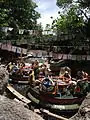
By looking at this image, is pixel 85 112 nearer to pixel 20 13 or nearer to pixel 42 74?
pixel 42 74

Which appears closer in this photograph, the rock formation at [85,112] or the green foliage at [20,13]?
the rock formation at [85,112]

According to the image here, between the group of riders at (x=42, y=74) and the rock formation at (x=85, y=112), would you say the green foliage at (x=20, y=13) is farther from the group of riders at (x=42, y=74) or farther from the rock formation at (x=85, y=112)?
the rock formation at (x=85, y=112)

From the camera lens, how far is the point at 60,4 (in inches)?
1682

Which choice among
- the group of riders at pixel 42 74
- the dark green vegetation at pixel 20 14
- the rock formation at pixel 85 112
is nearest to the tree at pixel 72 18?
the dark green vegetation at pixel 20 14

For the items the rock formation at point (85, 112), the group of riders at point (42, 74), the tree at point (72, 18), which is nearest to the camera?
the rock formation at point (85, 112)

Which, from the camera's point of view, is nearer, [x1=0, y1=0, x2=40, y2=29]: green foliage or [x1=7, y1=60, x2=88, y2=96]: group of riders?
[x1=7, y1=60, x2=88, y2=96]: group of riders

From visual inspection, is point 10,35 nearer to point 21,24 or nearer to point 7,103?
point 21,24

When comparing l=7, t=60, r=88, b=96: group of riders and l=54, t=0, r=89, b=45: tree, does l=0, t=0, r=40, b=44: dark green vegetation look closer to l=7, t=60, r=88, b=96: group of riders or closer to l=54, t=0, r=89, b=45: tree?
l=54, t=0, r=89, b=45: tree

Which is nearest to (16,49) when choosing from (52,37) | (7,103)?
(52,37)

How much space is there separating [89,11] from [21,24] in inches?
351

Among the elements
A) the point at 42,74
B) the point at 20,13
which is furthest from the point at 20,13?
the point at 42,74

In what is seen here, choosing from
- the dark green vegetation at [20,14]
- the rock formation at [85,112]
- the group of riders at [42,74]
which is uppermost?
the dark green vegetation at [20,14]

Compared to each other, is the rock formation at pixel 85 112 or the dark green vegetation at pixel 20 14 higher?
the dark green vegetation at pixel 20 14

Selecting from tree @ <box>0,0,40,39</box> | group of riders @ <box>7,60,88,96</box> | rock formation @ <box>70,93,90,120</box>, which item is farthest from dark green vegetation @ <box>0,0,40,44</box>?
rock formation @ <box>70,93,90,120</box>
